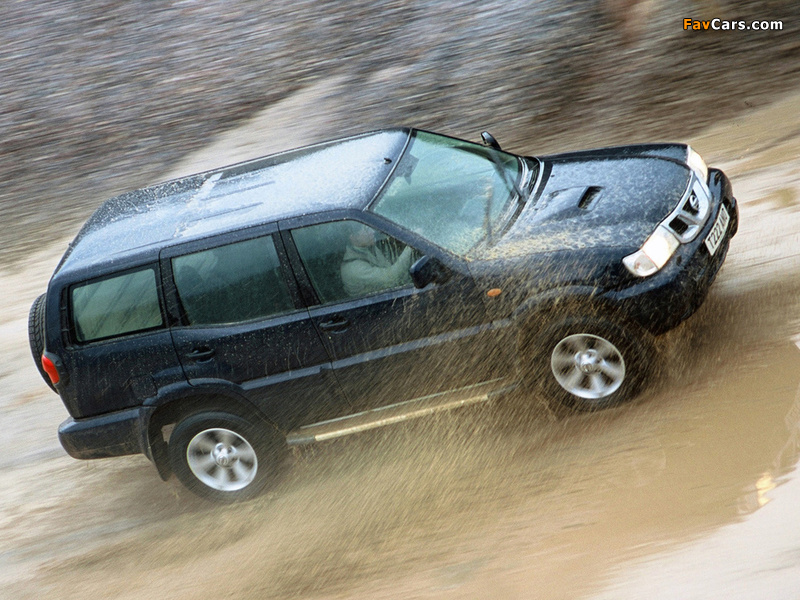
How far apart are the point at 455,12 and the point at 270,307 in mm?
9948

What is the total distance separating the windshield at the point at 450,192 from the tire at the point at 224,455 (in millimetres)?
1695

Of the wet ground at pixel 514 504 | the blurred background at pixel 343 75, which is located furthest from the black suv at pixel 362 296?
the blurred background at pixel 343 75

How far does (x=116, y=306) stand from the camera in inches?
228

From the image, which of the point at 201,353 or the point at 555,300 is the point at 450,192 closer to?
the point at 555,300

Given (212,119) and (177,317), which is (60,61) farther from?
(177,317)

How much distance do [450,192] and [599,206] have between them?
96 centimetres

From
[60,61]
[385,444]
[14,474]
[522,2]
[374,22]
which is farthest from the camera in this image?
[60,61]

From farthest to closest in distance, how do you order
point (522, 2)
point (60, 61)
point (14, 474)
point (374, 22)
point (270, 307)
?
point (60, 61) → point (374, 22) → point (522, 2) → point (14, 474) → point (270, 307)

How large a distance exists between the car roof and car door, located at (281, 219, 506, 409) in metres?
0.24

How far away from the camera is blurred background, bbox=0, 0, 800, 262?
10734 millimetres

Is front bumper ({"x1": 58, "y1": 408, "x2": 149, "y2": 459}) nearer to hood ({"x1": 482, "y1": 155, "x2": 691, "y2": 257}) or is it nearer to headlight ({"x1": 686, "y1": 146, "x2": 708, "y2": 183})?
hood ({"x1": 482, "y1": 155, "x2": 691, "y2": 257})

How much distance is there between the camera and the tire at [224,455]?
582 cm

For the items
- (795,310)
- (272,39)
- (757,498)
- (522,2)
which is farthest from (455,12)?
(757,498)

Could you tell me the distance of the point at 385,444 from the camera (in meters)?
6.11
